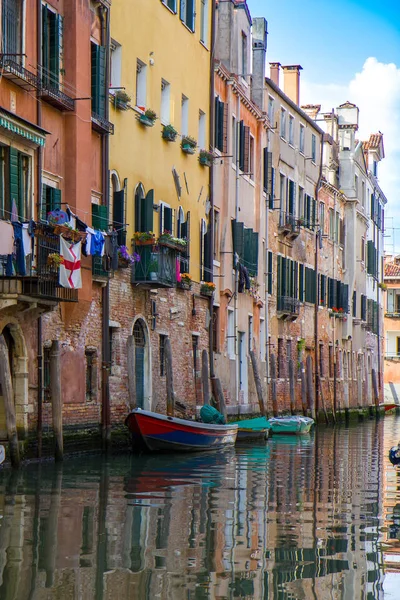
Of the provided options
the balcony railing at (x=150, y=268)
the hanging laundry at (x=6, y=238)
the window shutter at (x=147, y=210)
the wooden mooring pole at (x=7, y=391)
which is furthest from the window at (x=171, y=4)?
the wooden mooring pole at (x=7, y=391)

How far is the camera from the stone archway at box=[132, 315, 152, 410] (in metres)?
24.0

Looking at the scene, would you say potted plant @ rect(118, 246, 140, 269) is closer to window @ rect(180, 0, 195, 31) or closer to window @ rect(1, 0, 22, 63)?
window @ rect(1, 0, 22, 63)

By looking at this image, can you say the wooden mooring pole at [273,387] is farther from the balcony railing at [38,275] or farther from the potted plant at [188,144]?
the balcony railing at [38,275]

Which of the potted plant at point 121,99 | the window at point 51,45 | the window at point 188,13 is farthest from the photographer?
the window at point 188,13

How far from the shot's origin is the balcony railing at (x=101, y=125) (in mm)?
21141

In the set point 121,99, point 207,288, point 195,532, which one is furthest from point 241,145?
point 195,532

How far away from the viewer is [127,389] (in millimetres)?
23000

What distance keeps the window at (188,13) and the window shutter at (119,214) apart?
20.5 ft

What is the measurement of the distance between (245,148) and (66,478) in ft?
56.2

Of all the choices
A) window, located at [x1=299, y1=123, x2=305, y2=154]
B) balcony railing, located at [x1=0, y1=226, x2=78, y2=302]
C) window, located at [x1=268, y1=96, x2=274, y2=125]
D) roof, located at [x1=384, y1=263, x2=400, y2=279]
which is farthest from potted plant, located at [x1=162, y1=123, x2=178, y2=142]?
roof, located at [x1=384, y1=263, x2=400, y2=279]

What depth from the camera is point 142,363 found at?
79.6ft

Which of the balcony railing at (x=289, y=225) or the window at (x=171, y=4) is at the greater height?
the window at (x=171, y=4)

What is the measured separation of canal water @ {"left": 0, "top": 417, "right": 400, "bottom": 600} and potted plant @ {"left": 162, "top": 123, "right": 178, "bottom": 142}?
7.94 meters

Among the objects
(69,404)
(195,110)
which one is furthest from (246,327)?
(69,404)
